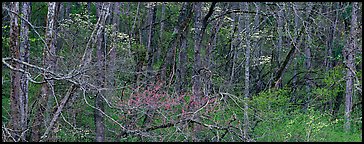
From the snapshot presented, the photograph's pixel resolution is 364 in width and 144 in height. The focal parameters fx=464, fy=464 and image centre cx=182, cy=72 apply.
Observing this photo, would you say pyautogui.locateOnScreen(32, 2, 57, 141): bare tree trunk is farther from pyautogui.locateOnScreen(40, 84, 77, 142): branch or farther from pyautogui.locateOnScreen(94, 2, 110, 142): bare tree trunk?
pyautogui.locateOnScreen(94, 2, 110, 142): bare tree trunk

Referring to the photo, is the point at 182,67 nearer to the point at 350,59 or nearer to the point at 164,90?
the point at 164,90

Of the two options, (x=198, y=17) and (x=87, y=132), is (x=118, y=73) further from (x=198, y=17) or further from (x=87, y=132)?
(x=198, y=17)

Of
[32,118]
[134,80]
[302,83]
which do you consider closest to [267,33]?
[302,83]

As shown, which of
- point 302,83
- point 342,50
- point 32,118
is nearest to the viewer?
point 32,118

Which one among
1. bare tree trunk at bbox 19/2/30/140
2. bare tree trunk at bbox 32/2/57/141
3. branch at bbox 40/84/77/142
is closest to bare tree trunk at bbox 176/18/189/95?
branch at bbox 40/84/77/142

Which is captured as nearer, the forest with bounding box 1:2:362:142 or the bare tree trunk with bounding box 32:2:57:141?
the bare tree trunk with bounding box 32:2:57:141

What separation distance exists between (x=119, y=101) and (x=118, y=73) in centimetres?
116

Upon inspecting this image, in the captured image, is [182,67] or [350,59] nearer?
[350,59]

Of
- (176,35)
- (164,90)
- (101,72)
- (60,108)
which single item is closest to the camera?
(60,108)

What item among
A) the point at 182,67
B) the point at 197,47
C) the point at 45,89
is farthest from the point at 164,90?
the point at 45,89

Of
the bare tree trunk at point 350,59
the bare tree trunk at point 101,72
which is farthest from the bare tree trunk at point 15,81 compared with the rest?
the bare tree trunk at point 350,59

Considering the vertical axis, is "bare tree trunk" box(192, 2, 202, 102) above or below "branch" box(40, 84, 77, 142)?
above

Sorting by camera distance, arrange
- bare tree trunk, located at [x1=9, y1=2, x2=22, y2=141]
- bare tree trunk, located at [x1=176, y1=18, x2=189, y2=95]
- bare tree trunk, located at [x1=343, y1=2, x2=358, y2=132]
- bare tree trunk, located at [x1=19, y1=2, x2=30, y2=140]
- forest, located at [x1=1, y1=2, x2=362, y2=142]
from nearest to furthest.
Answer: bare tree trunk, located at [x1=9, y1=2, x2=22, y2=141], bare tree trunk, located at [x1=19, y1=2, x2=30, y2=140], forest, located at [x1=1, y1=2, x2=362, y2=142], bare tree trunk, located at [x1=343, y1=2, x2=358, y2=132], bare tree trunk, located at [x1=176, y1=18, x2=189, y2=95]

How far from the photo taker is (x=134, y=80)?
11766mm
